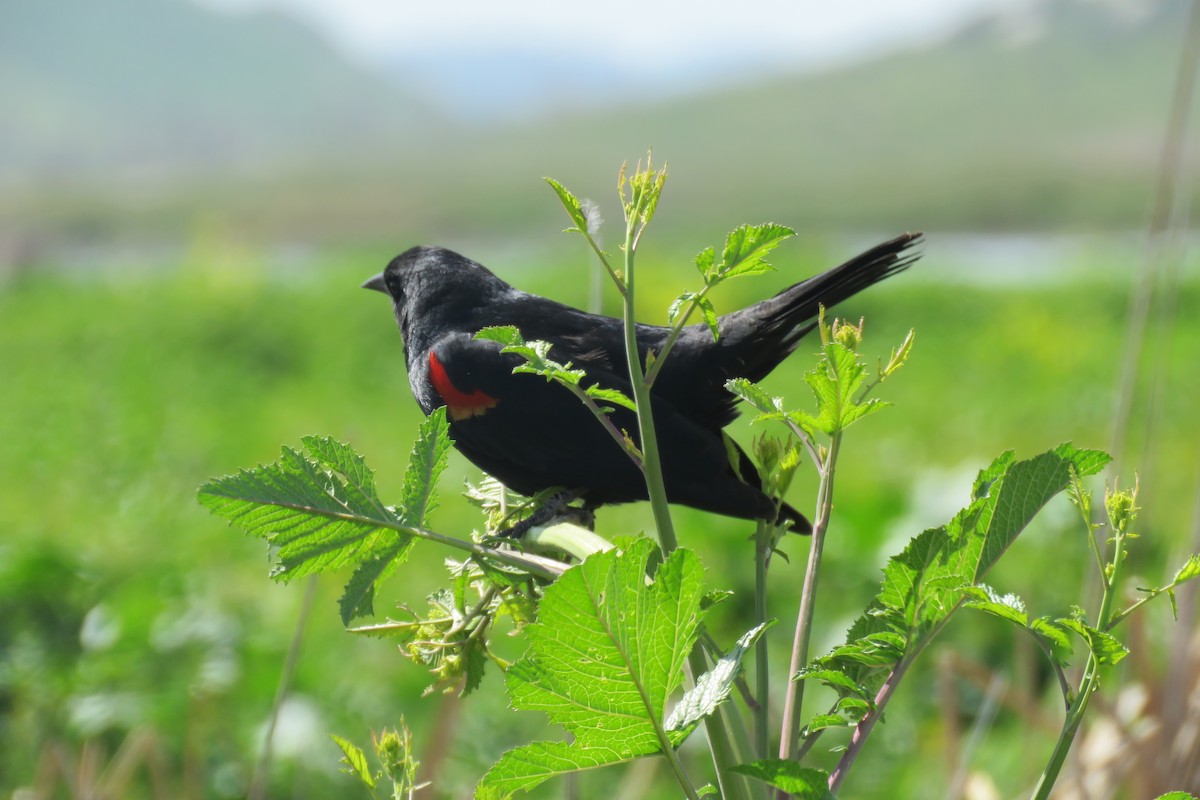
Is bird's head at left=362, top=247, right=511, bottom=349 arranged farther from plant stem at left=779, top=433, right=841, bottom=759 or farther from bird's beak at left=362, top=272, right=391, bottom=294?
plant stem at left=779, top=433, right=841, bottom=759

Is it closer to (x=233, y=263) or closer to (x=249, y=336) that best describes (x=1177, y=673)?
(x=249, y=336)

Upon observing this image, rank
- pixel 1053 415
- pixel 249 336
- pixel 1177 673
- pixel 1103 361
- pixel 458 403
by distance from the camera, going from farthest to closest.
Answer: pixel 249 336
pixel 1103 361
pixel 1053 415
pixel 458 403
pixel 1177 673

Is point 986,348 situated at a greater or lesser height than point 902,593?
lesser

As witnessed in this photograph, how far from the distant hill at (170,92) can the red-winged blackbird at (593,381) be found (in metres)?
84.8

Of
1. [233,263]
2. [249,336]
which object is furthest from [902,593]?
[233,263]

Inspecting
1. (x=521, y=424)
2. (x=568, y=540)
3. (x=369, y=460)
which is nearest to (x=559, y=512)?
(x=521, y=424)

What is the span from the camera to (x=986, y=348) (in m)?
9.40

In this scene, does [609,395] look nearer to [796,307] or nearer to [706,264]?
[706,264]

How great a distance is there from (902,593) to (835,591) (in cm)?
367

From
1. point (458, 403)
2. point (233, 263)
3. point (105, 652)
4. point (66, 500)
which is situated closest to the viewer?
point (458, 403)

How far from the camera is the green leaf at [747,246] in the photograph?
580 millimetres

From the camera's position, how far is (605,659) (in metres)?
0.54

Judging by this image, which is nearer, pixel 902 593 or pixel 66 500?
pixel 902 593

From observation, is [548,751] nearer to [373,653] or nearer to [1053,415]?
[373,653]
